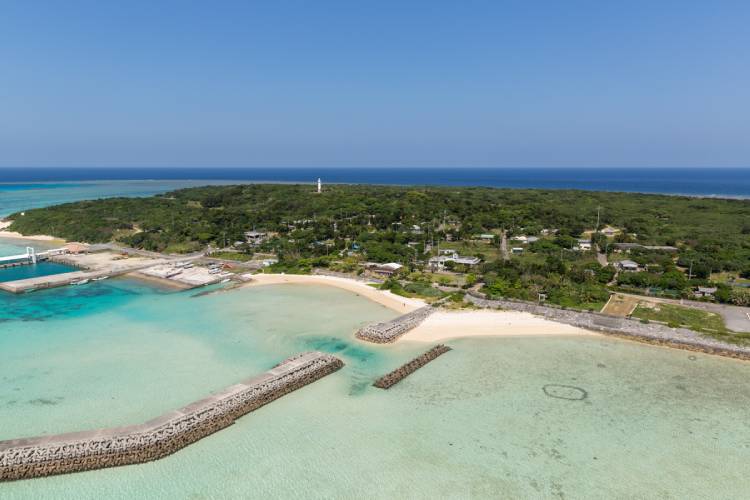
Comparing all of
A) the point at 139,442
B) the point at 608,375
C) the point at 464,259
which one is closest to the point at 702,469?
the point at 608,375

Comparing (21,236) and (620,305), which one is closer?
(620,305)

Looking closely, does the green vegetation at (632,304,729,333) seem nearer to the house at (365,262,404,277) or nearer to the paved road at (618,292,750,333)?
the paved road at (618,292,750,333)

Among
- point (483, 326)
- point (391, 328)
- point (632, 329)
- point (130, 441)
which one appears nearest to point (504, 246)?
point (483, 326)

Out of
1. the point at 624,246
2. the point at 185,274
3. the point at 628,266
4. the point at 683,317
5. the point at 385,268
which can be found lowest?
the point at 185,274

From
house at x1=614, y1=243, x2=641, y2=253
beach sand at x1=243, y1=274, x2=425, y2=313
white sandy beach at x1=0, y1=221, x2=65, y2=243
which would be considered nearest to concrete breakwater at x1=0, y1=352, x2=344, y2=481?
beach sand at x1=243, y1=274, x2=425, y2=313

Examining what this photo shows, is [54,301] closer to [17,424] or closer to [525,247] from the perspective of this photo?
[17,424]

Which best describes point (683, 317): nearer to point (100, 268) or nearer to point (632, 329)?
point (632, 329)
